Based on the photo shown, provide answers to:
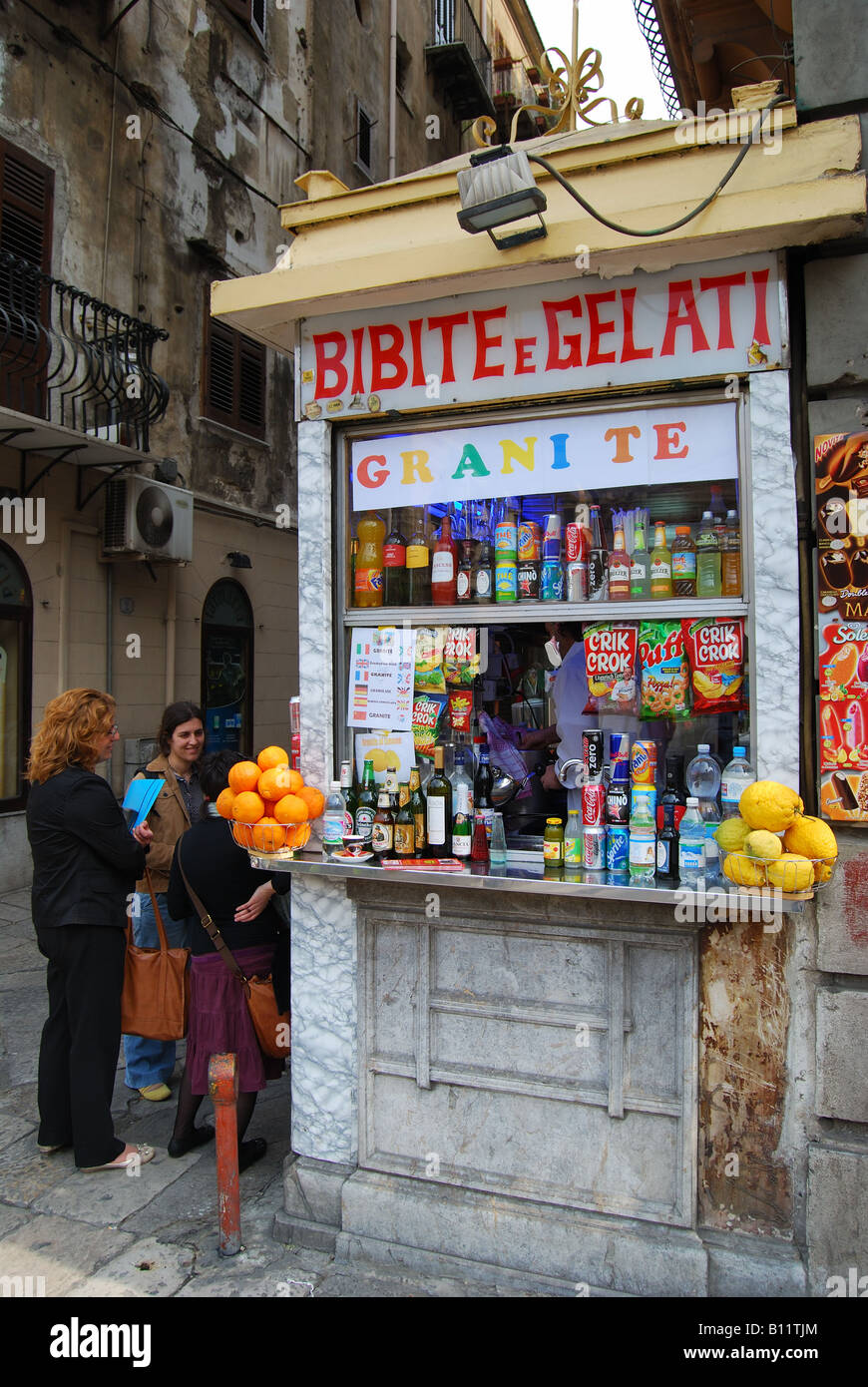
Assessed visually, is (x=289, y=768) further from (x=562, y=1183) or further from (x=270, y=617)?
(x=270, y=617)

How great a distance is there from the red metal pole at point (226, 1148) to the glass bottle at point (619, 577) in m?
2.19

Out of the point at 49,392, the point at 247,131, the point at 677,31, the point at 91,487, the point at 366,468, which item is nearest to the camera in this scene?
the point at 366,468

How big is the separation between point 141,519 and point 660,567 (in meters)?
7.34

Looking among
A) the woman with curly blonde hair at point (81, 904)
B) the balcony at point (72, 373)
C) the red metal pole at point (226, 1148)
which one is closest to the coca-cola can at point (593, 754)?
the red metal pole at point (226, 1148)

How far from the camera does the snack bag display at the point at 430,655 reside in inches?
140

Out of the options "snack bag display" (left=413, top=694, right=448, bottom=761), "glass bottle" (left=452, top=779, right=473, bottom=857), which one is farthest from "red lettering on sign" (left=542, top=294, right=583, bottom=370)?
"glass bottle" (left=452, top=779, right=473, bottom=857)

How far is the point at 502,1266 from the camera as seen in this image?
304cm

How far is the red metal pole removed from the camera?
3.12m

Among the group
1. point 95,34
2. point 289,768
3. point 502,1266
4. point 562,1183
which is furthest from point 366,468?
point 95,34

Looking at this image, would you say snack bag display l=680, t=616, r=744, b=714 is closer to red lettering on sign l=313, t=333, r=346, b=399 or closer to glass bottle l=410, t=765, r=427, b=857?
glass bottle l=410, t=765, r=427, b=857

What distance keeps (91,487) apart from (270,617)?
4068 mm

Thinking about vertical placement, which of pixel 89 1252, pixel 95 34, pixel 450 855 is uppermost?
pixel 95 34

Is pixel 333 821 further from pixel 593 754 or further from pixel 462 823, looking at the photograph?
pixel 593 754

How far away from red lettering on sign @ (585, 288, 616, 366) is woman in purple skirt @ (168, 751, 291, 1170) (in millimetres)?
2168
